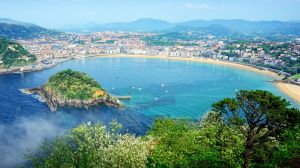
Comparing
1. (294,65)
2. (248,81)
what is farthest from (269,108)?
(294,65)

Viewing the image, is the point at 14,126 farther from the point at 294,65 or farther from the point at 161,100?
the point at 294,65

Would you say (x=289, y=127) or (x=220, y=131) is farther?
(x=220, y=131)

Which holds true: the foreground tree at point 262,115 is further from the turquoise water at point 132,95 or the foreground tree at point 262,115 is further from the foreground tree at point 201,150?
the turquoise water at point 132,95

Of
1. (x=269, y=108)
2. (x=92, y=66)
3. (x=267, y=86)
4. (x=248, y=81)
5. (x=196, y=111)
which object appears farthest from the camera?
(x=92, y=66)

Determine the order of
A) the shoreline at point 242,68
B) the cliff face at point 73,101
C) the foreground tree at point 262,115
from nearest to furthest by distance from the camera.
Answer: the foreground tree at point 262,115, the cliff face at point 73,101, the shoreline at point 242,68

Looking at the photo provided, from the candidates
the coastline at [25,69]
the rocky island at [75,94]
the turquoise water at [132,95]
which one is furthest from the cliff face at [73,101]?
the coastline at [25,69]

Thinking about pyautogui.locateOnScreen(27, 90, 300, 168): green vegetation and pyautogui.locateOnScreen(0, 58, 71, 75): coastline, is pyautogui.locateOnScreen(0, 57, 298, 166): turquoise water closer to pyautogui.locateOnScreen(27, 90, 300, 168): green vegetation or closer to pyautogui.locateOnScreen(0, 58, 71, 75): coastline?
pyautogui.locateOnScreen(0, 58, 71, 75): coastline

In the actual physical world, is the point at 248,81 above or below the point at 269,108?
below
